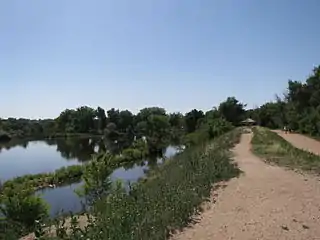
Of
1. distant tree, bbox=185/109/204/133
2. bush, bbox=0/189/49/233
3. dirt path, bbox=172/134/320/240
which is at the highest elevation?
distant tree, bbox=185/109/204/133

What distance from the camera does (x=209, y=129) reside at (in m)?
63.0

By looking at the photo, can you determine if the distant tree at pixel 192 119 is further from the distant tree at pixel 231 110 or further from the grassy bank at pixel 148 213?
the grassy bank at pixel 148 213

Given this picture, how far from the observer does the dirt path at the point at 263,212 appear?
8320mm

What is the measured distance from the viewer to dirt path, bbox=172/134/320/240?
8320 millimetres

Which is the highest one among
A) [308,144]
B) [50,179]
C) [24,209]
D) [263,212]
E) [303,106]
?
[303,106]

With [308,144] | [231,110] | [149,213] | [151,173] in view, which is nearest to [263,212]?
[149,213]

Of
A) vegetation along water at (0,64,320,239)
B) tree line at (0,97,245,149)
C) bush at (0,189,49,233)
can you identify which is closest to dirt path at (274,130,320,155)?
vegetation along water at (0,64,320,239)

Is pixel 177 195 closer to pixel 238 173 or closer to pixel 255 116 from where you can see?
pixel 238 173

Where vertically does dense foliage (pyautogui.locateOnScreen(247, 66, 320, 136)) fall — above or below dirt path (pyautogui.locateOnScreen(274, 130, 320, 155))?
above

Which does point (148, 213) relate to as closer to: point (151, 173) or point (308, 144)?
point (151, 173)

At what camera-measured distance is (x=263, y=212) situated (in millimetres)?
10102

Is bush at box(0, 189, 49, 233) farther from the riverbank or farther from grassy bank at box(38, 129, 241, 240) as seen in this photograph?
the riverbank

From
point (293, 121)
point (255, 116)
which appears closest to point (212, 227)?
point (293, 121)

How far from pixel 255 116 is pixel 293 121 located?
44067 millimetres
